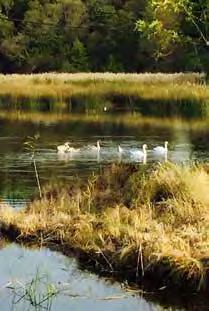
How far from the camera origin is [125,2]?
63656 millimetres

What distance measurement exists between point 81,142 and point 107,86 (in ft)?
56.2

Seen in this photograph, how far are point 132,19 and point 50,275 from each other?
49809 millimetres

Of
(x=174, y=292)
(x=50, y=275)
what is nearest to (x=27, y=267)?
(x=50, y=275)

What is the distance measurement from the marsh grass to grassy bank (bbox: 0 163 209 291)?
25361mm

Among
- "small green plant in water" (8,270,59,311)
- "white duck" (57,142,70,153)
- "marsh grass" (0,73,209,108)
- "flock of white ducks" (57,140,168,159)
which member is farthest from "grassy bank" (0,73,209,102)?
"small green plant in water" (8,270,59,311)

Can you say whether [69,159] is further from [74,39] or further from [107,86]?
[74,39]

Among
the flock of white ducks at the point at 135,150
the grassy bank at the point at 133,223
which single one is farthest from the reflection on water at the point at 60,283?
the flock of white ducks at the point at 135,150

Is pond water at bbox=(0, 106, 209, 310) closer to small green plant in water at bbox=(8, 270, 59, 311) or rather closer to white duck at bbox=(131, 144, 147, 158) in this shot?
small green plant in water at bbox=(8, 270, 59, 311)

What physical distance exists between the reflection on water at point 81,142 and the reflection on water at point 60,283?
344 centimetres

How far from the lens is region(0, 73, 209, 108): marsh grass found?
40037 millimetres

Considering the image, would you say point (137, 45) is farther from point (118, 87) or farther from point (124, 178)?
point (124, 178)

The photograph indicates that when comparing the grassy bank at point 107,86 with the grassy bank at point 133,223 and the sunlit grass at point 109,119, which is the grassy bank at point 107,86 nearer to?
the sunlit grass at point 109,119

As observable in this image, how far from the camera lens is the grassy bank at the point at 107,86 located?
40.1 meters

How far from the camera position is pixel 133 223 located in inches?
448
